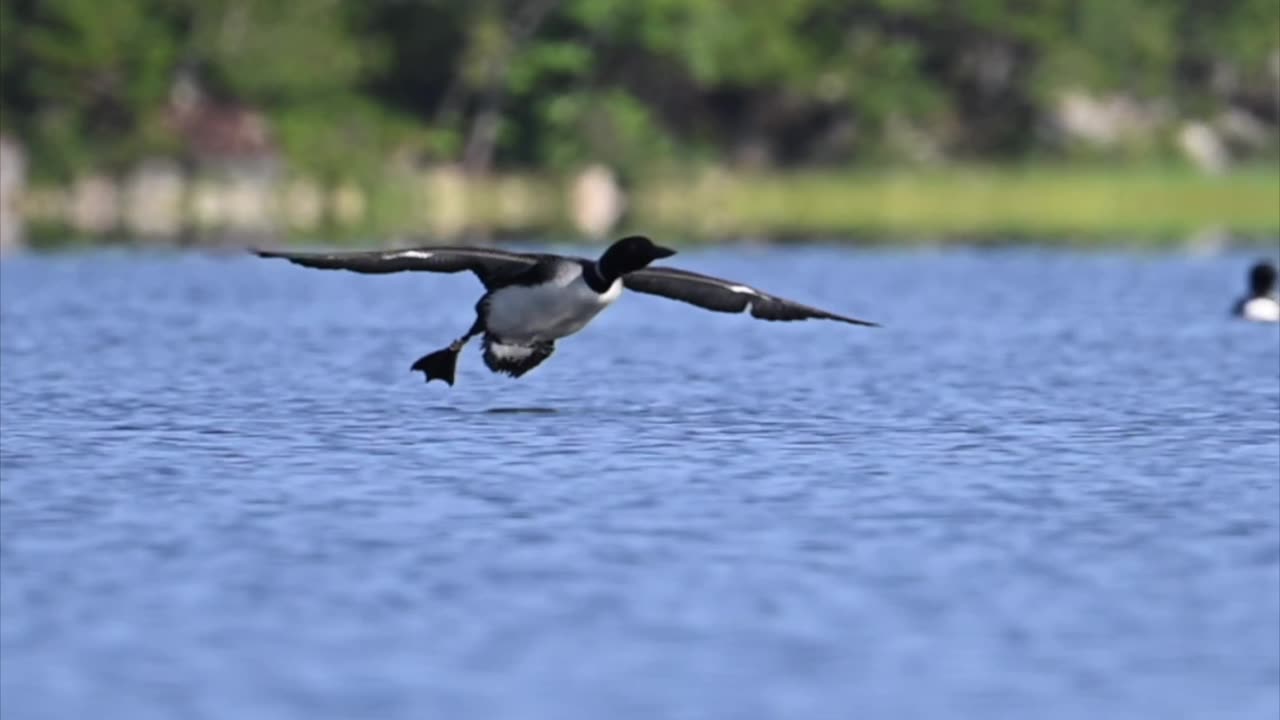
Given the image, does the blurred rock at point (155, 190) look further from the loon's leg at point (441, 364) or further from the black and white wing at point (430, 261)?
the black and white wing at point (430, 261)

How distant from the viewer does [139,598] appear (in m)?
13.4

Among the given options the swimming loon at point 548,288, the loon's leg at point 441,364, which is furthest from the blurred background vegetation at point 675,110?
the swimming loon at point 548,288

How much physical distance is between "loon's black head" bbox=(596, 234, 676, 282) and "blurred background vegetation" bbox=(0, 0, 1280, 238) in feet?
168

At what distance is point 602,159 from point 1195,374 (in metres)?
69.3

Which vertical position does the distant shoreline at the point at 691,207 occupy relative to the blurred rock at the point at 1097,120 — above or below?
below

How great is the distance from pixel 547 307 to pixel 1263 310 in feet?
54.1

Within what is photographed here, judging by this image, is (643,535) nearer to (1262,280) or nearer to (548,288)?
(548,288)

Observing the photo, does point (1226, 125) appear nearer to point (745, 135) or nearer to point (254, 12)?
point (745, 135)

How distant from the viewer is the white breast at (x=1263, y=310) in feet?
113

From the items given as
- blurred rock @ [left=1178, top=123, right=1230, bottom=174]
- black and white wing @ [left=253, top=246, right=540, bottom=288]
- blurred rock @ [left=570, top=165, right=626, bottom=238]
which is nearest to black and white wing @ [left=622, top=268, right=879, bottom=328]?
black and white wing @ [left=253, top=246, right=540, bottom=288]

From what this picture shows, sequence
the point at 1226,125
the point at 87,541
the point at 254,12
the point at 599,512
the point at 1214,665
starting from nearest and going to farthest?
1. the point at 1214,665
2. the point at 87,541
3. the point at 599,512
4. the point at 254,12
5. the point at 1226,125

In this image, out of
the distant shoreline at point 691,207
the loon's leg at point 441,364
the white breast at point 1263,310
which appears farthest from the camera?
the distant shoreline at point 691,207

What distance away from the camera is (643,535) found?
15.3m

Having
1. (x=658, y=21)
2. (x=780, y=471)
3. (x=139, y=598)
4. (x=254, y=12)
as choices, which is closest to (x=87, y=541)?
(x=139, y=598)
